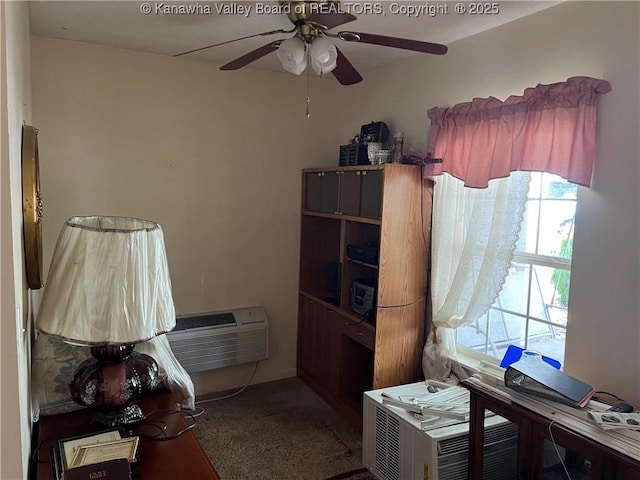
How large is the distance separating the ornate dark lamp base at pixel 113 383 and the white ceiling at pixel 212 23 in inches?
65.7

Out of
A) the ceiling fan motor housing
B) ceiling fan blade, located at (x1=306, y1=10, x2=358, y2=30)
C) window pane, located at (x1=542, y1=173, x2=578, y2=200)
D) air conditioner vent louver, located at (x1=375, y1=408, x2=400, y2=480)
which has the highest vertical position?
the ceiling fan motor housing

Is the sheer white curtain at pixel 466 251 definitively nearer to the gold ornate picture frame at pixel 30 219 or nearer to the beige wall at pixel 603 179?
the beige wall at pixel 603 179

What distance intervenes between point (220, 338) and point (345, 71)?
83.4 inches

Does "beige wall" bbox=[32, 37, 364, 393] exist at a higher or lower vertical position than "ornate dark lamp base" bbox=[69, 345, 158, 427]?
higher

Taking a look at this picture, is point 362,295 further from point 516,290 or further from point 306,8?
point 306,8

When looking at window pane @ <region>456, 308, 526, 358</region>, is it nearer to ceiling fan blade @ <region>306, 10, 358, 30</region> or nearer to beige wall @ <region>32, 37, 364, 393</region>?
beige wall @ <region>32, 37, 364, 393</region>

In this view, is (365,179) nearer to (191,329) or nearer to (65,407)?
(191,329)

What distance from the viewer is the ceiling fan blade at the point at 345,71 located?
6.74ft

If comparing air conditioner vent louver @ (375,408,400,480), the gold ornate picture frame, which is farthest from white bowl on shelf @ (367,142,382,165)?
the gold ornate picture frame

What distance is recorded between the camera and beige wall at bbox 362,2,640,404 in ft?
6.23

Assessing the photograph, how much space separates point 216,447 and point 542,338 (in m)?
1.97

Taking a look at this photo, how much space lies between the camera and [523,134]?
Result: 2207 millimetres

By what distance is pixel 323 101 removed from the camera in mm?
3736

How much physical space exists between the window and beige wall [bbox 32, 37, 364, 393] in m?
1.71
